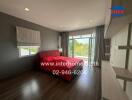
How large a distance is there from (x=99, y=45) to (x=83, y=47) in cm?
122

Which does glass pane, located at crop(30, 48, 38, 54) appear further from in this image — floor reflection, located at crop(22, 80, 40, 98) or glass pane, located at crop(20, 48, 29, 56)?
floor reflection, located at crop(22, 80, 40, 98)

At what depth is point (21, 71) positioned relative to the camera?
3348 mm

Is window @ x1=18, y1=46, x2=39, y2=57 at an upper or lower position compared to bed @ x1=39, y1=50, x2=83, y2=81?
upper

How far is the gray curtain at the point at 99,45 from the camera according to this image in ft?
14.3

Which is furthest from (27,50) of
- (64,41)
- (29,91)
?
(64,41)

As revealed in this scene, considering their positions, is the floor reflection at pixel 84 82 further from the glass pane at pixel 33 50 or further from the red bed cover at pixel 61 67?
the glass pane at pixel 33 50

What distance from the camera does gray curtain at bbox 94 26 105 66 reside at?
4.36m

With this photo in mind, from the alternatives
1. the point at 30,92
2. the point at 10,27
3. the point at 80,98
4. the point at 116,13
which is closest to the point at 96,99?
the point at 80,98

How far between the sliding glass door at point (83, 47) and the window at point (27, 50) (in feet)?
A: 9.29

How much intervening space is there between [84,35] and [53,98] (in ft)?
14.3

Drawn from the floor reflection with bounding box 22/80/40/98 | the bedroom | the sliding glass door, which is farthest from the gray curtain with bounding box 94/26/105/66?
the floor reflection with bounding box 22/80/40/98

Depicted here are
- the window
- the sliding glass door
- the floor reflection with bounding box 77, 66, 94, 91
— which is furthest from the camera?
the sliding glass door

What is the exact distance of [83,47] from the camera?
5406mm

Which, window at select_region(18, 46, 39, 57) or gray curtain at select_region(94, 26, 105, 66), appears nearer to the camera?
window at select_region(18, 46, 39, 57)
